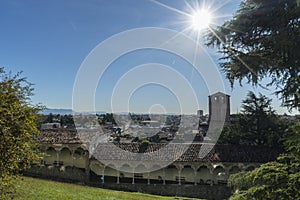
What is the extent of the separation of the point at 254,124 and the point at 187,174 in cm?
1439

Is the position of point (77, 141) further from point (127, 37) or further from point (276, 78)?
point (276, 78)

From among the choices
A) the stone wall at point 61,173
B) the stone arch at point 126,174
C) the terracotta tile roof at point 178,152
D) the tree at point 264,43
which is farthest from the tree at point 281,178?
the stone wall at point 61,173

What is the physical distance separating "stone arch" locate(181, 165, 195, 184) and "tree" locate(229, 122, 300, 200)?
21.4m

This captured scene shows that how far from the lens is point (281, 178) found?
198 inches

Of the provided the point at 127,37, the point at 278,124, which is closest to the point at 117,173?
the point at 127,37

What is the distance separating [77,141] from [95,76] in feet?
40.8

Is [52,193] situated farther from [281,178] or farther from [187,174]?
[187,174]

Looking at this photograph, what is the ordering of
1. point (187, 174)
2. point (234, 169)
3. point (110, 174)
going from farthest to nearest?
point (110, 174), point (187, 174), point (234, 169)

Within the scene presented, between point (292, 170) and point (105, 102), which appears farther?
point (105, 102)

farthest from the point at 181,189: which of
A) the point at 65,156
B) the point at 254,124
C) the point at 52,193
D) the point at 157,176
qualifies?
the point at 254,124

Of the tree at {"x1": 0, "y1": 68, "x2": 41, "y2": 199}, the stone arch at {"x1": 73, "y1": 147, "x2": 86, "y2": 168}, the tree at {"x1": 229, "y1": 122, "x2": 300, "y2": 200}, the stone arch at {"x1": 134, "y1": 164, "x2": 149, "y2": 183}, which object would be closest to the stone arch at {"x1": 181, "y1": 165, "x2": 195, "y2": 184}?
the stone arch at {"x1": 134, "y1": 164, "x2": 149, "y2": 183}

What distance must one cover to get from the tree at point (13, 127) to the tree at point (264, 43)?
15.9 feet

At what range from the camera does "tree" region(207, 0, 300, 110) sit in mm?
5391

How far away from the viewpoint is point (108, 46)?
16500 mm
